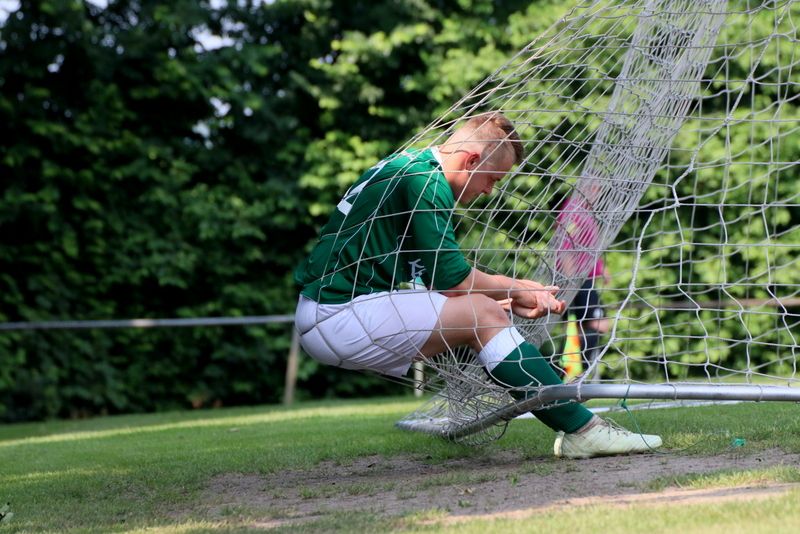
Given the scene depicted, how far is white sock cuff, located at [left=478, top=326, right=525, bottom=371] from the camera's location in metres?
4.05

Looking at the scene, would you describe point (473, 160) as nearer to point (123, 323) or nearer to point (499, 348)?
point (499, 348)

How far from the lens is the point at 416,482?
155 inches

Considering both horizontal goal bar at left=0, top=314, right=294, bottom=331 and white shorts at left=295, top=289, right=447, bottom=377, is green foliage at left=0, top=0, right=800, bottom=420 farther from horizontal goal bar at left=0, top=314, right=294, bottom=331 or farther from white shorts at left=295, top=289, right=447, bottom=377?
white shorts at left=295, top=289, right=447, bottom=377

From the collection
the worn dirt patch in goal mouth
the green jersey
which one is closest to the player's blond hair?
the green jersey

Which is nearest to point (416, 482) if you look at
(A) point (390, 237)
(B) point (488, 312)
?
(B) point (488, 312)

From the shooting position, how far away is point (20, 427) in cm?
927

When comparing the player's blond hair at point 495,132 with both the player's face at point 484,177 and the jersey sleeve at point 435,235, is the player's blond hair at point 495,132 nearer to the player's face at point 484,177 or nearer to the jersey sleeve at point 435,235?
the player's face at point 484,177

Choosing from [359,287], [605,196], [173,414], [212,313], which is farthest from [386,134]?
[359,287]

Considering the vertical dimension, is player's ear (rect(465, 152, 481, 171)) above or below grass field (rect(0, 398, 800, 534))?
above

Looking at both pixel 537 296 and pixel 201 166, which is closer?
pixel 537 296

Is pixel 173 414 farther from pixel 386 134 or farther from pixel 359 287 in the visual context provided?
pixel 359 287

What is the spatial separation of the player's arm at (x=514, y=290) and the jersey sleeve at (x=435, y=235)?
2.3 inches

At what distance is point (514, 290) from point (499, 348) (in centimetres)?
25

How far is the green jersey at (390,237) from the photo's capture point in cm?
403
